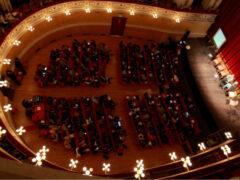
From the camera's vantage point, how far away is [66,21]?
10.9m

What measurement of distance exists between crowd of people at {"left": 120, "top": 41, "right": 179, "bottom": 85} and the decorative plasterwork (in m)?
1.97

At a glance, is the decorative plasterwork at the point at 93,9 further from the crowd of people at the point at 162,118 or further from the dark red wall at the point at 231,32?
the crowd of people at the point at 162,118

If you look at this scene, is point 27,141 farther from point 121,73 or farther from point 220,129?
point 220,129

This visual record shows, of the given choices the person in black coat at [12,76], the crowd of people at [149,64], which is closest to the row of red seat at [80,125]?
the person in black coat at [12,76]

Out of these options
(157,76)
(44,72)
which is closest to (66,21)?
(44,72)

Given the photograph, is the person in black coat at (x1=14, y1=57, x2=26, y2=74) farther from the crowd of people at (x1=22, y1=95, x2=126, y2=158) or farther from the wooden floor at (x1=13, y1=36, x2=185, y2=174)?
the crowd of people at (x1=22, y1=95, x2=126, y2=158)

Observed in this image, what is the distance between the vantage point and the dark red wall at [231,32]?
397 inches

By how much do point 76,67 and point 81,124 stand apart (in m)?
3.70

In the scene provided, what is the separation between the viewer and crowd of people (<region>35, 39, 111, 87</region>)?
963cm

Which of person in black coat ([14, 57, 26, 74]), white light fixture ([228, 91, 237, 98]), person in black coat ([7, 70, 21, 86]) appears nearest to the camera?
person in black coat ([7, 70, 21, 86])

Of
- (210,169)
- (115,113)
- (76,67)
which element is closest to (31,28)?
(76,67)

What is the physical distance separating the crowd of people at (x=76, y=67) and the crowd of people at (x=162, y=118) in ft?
8.24

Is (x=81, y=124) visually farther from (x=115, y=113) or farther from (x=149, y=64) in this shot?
(x=149, y=64)

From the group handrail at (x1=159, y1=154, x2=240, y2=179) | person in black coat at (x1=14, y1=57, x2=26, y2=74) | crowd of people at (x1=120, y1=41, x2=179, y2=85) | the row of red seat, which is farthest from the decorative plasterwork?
handrail at (x1=159, y1=154, x2=240, y2=179)
